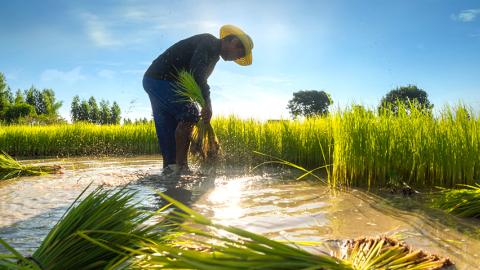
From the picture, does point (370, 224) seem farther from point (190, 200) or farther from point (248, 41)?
point (248, 41)

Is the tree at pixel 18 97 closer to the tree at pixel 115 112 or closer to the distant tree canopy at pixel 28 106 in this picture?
the distant tree canopy at pixel 28 106

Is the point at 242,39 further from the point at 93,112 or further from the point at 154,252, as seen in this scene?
the point at 93,112

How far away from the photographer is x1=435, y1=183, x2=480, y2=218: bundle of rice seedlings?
95.3 inches

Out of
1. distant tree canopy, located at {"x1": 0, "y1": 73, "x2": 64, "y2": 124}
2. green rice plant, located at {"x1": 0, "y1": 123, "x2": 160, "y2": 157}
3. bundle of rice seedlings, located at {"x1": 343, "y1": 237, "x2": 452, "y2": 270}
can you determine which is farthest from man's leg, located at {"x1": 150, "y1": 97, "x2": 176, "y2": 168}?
distant tree canopy, located at {"x1": 0, "y1": 73, "x2": 64, "y2": 124}

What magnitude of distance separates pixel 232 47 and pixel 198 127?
3.43 ft

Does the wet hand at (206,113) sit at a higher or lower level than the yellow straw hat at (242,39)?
lower

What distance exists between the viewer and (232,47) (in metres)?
4.47

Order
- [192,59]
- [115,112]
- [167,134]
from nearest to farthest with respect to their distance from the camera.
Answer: [192,59], [167,134], [115,112]

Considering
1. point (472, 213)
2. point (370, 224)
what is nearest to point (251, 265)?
point (370, 224)

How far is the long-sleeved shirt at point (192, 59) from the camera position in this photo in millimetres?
4270

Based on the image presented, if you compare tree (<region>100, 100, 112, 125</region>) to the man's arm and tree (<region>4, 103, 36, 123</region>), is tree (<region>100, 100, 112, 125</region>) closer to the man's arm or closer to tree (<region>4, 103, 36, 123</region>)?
tree (<region>4, 103, 36, 123</region>)

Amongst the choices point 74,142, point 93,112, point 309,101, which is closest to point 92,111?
point 93,112

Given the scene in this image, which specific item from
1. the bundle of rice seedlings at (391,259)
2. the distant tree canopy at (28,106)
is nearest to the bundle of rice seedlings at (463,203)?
the bundle of rice seedlings at (391,259)

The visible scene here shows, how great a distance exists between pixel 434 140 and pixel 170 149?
2924 millimetres
